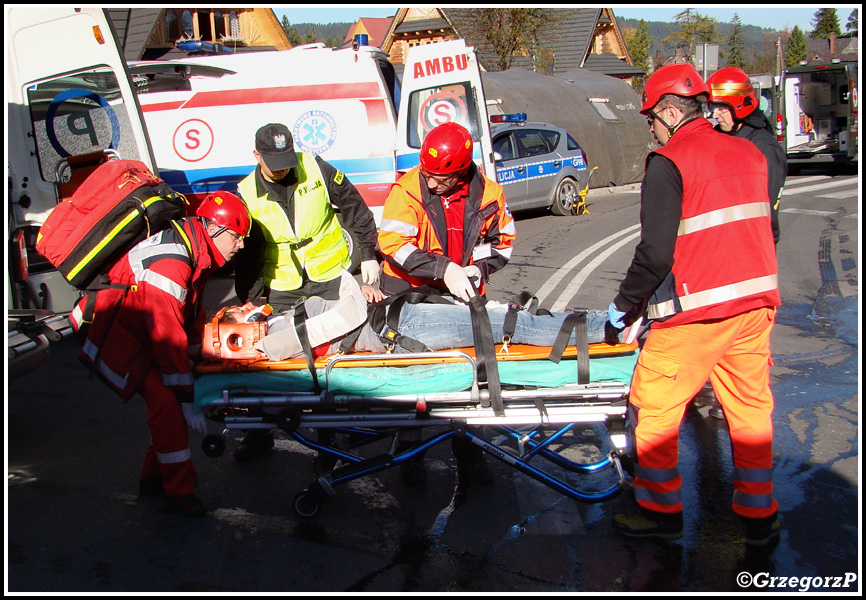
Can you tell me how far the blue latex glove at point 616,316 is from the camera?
3.23 m

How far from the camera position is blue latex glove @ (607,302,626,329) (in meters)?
3.23

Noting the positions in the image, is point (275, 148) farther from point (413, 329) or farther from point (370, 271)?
point (413, 329)

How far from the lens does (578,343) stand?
11.0 ft

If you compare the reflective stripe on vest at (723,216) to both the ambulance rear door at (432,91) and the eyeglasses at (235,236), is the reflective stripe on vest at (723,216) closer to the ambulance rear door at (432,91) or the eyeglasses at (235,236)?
the eyeglasses at (235,236)

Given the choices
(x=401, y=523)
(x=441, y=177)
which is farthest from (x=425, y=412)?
(x=441, y=177)

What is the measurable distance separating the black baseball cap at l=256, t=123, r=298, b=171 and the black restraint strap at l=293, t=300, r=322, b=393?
2.91 ft

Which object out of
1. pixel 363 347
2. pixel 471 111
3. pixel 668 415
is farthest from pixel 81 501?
pixel 471 111

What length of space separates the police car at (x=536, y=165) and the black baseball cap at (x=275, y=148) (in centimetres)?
822

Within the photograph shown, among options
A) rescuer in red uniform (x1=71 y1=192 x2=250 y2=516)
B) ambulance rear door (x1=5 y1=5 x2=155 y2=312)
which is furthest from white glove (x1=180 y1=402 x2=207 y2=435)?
ambulance rear door (x1=5 y1=5 x2=155 y2=312)

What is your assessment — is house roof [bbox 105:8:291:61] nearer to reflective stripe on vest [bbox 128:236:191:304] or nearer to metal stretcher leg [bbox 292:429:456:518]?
reflective stripe on vest [bbox 128:236:191:304]

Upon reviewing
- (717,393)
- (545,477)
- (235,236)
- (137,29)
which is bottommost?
(545,477)

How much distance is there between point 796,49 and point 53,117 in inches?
2471

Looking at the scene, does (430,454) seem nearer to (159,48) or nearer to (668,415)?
(668,415)

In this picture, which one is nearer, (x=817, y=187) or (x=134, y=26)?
(x=817, y=187)
